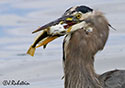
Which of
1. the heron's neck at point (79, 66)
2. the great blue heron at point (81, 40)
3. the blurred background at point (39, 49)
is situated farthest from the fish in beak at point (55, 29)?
the blurred background at point (39, 49)

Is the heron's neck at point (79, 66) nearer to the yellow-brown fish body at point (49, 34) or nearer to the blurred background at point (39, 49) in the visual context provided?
the yellow-brown fish body at point (49, 34)

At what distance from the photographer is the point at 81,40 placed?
21.8ft

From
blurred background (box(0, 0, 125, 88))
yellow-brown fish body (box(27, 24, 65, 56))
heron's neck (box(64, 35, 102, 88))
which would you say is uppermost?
yellow-brown fish body (box(27, 24, 65, 56))

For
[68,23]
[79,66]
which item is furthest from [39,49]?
[68,23]

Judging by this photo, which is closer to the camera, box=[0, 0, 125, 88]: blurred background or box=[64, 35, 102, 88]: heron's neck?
box=[64, 35, 102, 88]: heron's neck

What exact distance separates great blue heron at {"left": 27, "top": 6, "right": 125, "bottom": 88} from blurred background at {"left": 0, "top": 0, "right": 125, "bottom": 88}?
266 cm

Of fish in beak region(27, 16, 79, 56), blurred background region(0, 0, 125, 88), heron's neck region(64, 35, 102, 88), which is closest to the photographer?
fish in beak region(27, 16, 79, 56)

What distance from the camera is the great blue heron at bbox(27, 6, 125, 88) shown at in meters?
6.56

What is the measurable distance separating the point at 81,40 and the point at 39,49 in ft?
16.1

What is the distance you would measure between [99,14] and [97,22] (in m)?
0.11

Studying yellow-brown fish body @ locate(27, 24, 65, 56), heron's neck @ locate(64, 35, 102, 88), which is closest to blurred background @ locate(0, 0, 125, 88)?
heron's neck @ locate(64, 35, 102, 88)

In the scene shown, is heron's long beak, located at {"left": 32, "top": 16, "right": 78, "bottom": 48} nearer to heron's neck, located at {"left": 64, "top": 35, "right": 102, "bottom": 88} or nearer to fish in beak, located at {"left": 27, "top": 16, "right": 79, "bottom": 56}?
fish in beak, located at {"left": 27, "top": 16, "right": 79, "bottom": 56}

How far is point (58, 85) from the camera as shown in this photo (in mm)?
9453

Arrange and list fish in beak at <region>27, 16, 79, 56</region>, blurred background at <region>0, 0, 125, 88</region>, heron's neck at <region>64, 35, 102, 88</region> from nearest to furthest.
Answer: fish in beak at <region>27, 16, 79, 56</region>
heron's neck at <region>64, 35, 102, 88</region>
blurred background at <region>0, 0, 125, 88</region>
